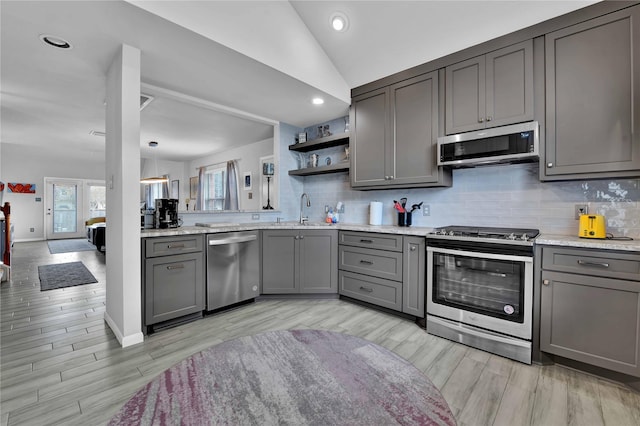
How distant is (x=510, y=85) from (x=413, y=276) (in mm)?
Result: 1860

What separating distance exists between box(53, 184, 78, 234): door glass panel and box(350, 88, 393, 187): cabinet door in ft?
34.0

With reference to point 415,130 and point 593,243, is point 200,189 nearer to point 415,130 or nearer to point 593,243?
point 415,130

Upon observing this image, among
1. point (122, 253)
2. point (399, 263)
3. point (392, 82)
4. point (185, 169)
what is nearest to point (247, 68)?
point (392, 82)

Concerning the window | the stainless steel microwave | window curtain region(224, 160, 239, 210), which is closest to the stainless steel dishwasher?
the stainless steel microwave

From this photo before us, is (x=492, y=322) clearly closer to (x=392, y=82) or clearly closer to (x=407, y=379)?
(x=407, y=379)

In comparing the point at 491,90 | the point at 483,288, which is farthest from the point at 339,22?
the point at 483,288

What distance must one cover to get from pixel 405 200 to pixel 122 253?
114 inches

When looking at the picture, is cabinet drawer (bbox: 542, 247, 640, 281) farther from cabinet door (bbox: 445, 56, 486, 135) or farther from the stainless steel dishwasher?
the stainless steel dishwasher

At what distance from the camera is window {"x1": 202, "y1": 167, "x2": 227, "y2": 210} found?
19.7 ft

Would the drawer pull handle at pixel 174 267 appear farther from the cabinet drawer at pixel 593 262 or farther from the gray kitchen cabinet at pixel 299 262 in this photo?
the cabinet drawer at pixel 593 262

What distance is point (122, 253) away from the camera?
229cm

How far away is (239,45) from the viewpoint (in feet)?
7.72

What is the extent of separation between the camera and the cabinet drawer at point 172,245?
247cm

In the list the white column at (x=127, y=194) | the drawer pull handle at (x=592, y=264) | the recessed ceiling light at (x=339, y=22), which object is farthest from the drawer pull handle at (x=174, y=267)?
the drawer pull handle at (x=592, y=264)
